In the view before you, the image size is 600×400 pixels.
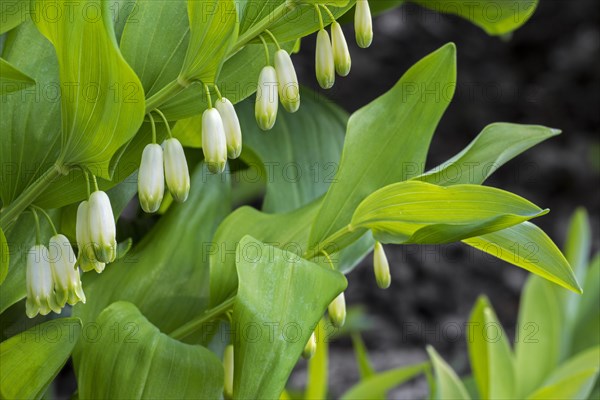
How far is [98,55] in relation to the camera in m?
0.36

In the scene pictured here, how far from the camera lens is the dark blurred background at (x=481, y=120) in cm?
199

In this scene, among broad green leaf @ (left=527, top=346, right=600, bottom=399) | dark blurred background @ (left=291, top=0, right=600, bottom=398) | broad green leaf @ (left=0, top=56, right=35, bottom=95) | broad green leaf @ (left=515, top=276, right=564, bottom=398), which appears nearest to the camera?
broad green leaf @ (left=0, top=56, right=35, bottom=95)

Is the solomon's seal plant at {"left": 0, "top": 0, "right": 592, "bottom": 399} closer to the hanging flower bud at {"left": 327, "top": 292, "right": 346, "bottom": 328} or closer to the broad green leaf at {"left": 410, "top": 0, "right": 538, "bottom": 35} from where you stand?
the hanging flower bud at {"left": 327, "top": 292, "right": 346, "bottom": 328}

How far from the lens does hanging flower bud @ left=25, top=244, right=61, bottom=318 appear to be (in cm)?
39

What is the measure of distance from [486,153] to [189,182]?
0.55 feet

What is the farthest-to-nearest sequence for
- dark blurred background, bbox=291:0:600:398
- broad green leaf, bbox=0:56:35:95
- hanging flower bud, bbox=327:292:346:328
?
dark blurred background, bbox=291:0:600:398 → hanging flower bud, bbox=327:292:346:328 → broad green leaf, bbox=0:56:35:95

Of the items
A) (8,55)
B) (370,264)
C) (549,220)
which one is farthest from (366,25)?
(549,220)

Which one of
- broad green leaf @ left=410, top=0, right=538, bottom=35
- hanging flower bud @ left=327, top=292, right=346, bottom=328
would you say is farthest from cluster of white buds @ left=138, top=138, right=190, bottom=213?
broad green leaf @ left=410, top=0, right=538, bottom=35

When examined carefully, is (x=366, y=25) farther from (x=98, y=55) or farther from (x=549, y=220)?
(x=549, y=220)

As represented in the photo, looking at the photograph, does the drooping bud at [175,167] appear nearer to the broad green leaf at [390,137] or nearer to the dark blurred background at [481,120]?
the broad green leaf at [390,137]

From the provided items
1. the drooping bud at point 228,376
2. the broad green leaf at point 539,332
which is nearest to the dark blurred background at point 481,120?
the broad green leaf at point 539,332

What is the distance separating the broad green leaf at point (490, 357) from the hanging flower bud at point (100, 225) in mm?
370

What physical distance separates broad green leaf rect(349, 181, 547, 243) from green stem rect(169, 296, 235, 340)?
3.8 inches

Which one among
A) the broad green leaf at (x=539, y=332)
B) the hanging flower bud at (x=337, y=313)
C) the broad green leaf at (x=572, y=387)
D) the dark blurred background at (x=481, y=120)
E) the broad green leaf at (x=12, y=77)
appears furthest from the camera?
the dark blurred background at (x=481, y=120)
